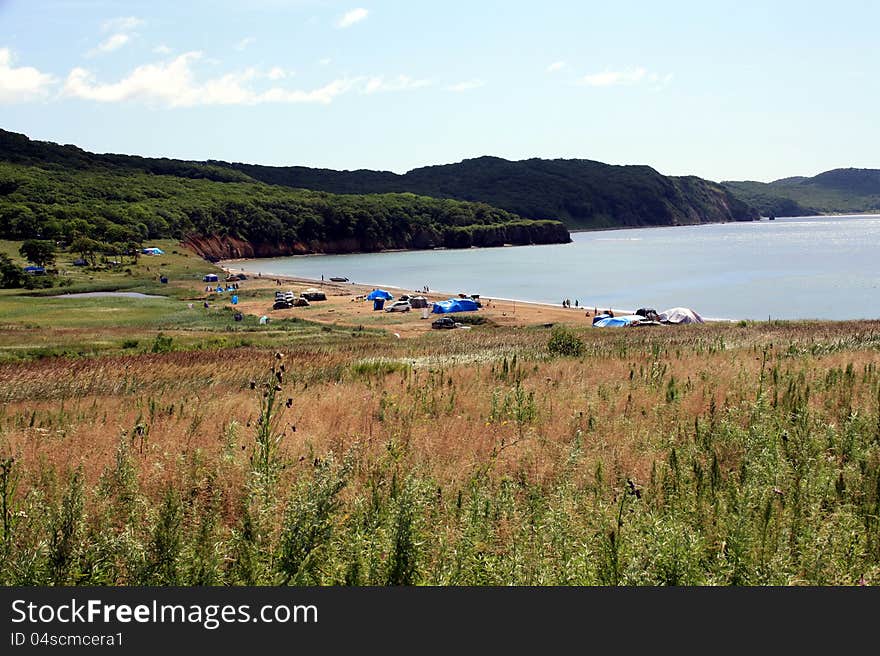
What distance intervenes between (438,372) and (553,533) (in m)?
10.9

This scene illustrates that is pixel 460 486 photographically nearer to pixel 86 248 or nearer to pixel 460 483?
pixel 460 483

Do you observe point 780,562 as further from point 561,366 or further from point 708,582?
point 561,366

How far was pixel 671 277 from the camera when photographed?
416 feet

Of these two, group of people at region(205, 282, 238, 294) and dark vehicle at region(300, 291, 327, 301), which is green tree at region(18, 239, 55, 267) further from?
dark vehicle at region(300, 291, 327, 301)

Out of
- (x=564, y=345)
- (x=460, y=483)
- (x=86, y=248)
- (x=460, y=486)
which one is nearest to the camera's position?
(x=460, y=486)

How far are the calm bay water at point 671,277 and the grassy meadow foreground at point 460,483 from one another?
Result: 72.2 m

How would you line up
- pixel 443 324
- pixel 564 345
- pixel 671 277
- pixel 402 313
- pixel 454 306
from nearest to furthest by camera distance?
1. pixel 564 345
2. pixel 443 324
3. pixel 454 306
4. pixel 402 313
5. pixel 671 277

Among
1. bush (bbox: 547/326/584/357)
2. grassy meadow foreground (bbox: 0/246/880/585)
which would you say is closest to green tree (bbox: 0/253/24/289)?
bush (bbox: 547/326/584/357)

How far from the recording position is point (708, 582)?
5.66m

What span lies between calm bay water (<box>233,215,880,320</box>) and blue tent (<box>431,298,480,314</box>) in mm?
22663

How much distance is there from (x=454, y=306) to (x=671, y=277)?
6625 centimetres

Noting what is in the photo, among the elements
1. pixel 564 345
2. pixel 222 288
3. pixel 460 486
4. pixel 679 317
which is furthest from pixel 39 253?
pixel 460 486

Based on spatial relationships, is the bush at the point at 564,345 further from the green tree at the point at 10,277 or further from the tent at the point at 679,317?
the green tree at the point at 10,277

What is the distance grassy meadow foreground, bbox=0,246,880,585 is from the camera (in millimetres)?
5773
